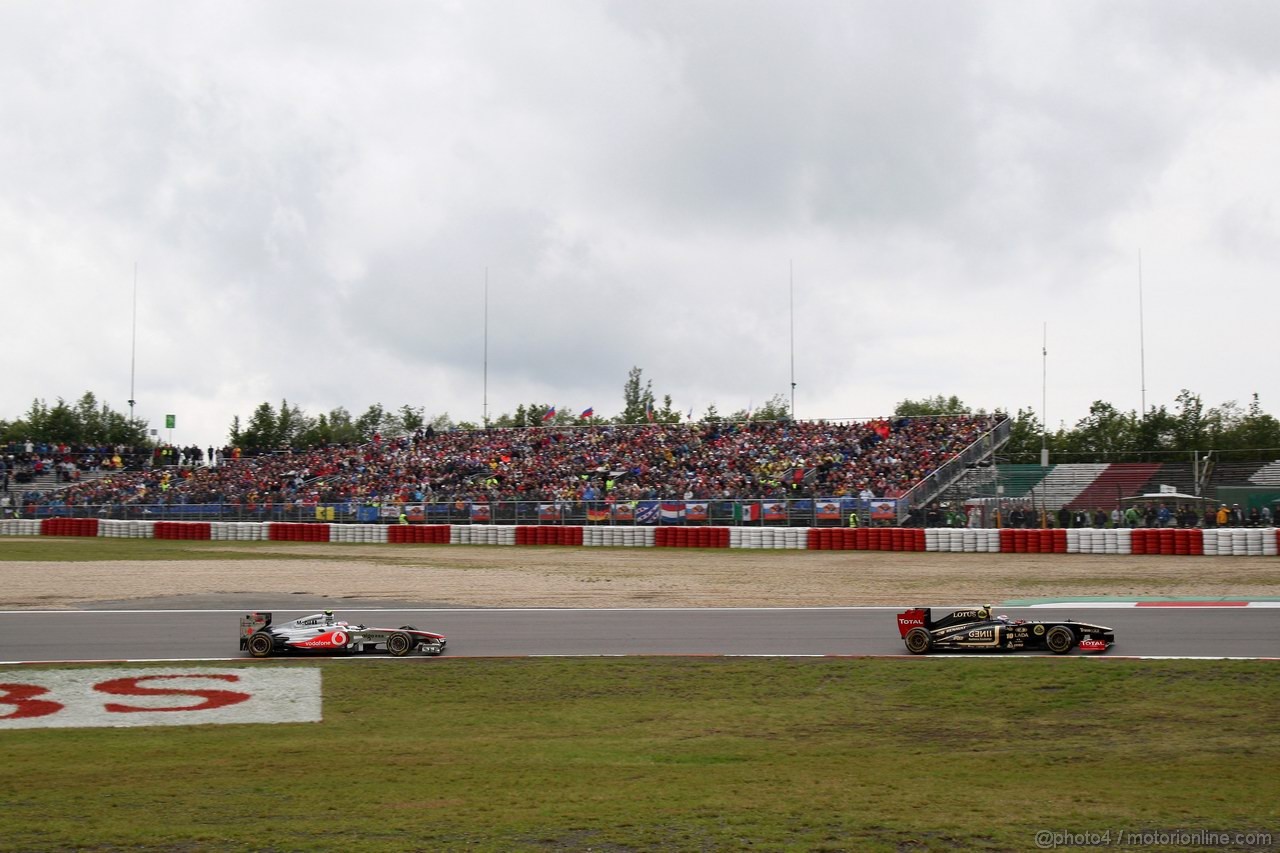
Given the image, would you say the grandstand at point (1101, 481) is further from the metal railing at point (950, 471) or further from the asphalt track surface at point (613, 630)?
the asphalt track surface at point (613, 630)

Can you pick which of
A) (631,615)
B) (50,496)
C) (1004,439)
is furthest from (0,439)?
(631,615)

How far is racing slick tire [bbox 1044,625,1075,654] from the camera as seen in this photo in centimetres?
1683

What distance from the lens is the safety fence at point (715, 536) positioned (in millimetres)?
35031

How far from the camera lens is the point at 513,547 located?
4541 cm

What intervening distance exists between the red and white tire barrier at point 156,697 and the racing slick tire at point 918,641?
861cm

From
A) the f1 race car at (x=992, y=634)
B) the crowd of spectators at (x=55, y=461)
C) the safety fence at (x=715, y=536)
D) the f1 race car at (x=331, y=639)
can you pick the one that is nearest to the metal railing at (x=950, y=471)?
the safety fence at (x=715, y=536)

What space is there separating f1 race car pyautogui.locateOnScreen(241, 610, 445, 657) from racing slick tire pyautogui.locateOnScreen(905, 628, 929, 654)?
7.20 metres

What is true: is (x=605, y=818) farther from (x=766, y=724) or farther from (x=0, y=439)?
(x=0, y=439)

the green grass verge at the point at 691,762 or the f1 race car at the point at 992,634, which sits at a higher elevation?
the f1 race car at the point at 992,634

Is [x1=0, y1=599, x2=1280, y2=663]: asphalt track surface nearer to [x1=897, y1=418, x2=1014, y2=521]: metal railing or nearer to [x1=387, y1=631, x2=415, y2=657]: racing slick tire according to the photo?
[x1=387, y1=631, x2=415, y2=657]: racing slick tire

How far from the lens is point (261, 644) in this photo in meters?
17.8

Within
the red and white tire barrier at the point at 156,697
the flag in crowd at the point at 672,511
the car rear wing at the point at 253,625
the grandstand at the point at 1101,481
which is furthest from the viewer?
the flag in crowd at the point at 672,511

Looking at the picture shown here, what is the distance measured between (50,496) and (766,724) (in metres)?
61.0

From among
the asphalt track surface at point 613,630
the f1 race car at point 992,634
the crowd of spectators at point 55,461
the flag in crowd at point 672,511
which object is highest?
the crowd of spectators at point 55,461
